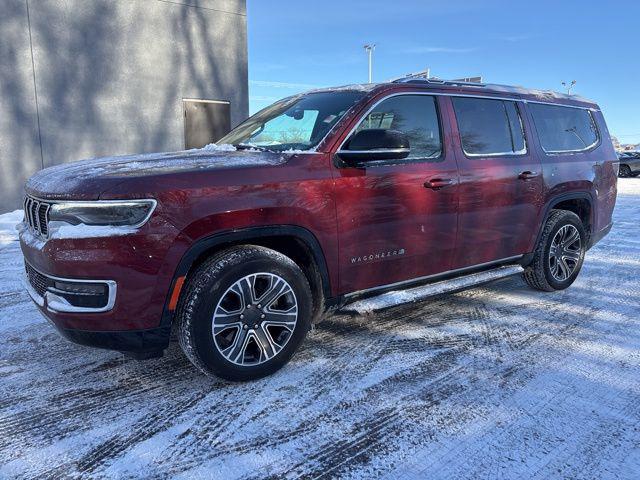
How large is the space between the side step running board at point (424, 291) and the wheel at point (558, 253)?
0.35 m

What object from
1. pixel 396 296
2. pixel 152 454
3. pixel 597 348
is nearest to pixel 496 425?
pixel 396 296

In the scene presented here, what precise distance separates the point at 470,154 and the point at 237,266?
2164mm

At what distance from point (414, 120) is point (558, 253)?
219 centimetres

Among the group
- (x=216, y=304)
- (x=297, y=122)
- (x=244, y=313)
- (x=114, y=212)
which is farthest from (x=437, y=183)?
(x=114, y=212)

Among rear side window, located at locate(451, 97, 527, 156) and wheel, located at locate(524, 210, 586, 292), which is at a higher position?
rear side window, located at locate(451, 97, 527, 156)

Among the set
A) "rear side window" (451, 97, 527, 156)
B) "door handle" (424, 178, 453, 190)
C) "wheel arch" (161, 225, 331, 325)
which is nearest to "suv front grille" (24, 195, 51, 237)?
"wheel arch" (161, 225, 331, 325)

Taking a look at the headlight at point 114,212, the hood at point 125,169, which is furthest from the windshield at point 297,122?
the headlight at point 114,212

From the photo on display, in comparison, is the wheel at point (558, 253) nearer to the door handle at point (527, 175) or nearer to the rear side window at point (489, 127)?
the door handle at point (527, 175)

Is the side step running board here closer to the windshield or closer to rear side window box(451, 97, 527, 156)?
rear side window box(451, 97, 527, 156)

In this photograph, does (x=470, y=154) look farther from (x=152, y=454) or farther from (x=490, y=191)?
(x=152, y=454)

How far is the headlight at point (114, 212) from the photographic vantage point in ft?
8.29

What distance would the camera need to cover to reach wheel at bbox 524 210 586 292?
4680 millimetres

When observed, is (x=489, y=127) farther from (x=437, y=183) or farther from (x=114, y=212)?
(x=114, y=212)

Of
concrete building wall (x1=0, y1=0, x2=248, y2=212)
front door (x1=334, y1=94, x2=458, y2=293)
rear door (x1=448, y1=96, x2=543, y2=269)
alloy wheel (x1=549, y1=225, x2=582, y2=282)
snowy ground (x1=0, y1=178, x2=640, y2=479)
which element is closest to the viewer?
snowy ground (x1=0, y1=178, x2=640, y2=479)
